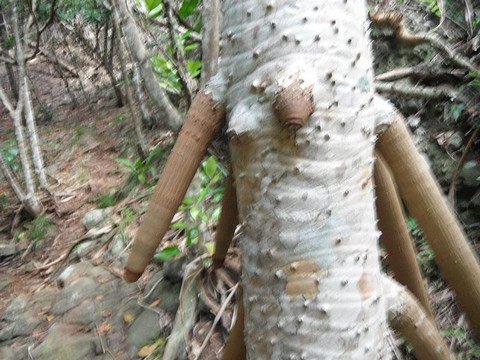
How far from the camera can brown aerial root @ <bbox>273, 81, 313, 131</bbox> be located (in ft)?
2.56

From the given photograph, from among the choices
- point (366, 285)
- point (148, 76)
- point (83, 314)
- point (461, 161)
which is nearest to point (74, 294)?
point (83, 314)

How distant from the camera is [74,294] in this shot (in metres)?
3.22

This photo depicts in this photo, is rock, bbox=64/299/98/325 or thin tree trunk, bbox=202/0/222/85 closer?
thin tree trunk, bbox=202/0/222/85

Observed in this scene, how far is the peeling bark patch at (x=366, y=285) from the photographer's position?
848 millimetres

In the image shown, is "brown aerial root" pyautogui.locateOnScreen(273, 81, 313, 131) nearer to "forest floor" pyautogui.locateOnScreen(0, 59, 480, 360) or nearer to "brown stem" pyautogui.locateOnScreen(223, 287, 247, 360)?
"brown stem" pyautogui.locateOnScreen(223, 287, 247, 360)

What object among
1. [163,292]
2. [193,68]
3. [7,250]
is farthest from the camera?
[7,250]

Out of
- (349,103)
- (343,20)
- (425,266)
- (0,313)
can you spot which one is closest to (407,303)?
(349,103)

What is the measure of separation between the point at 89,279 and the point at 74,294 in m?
0.15

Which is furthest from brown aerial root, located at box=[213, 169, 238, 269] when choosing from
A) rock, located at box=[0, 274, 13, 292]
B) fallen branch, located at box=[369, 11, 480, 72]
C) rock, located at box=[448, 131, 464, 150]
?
rock, located at box=[0, 274, 13, 292]

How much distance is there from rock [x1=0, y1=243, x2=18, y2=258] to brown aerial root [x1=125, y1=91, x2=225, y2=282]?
14.2 feet

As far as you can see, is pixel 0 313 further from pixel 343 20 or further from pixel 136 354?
pixel 343 20

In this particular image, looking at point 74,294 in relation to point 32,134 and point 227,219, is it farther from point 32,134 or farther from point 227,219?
point 32,134

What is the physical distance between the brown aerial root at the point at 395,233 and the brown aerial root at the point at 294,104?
0.43m

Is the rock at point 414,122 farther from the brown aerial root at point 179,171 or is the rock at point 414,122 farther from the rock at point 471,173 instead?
the brown aerial root at point 179,171
